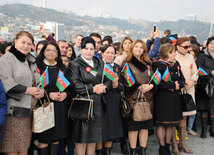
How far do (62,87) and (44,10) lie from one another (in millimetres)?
69983

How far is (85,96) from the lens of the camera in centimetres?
343

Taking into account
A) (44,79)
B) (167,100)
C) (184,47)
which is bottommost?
(167,100)

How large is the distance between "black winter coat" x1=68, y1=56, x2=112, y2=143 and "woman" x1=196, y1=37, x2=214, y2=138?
3.12 meters

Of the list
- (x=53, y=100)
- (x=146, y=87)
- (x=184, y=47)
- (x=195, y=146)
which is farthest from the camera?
(x=195, y=146)

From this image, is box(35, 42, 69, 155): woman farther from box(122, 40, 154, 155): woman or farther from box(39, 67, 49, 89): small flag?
box(122, 40, 154, 155): woman

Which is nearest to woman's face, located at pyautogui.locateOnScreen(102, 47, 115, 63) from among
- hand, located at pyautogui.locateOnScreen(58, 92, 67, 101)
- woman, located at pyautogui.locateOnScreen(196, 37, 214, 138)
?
hand, located at pyautogui.locateOnScreen(58, 92, 67, 101)

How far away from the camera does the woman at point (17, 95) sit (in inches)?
110

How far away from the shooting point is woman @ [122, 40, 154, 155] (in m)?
3.96

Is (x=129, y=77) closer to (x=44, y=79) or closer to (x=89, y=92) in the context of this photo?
(x=89, y=92)

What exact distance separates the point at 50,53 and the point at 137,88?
1582mm

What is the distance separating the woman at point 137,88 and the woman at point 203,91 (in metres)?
2.10

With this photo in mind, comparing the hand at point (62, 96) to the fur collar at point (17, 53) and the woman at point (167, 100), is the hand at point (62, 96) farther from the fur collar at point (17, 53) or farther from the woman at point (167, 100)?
the woman at point (167, 100)

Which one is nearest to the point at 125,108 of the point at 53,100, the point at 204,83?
the point at 53,100

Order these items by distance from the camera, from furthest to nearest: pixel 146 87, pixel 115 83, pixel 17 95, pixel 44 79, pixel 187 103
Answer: pixel 187 103 → pixel 146 87 → pixel 115 83 → pixel 44 79 → pixel 17 95
